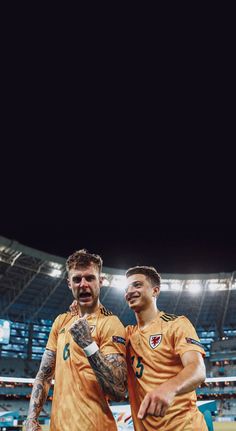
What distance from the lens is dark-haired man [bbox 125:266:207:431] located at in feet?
13.1

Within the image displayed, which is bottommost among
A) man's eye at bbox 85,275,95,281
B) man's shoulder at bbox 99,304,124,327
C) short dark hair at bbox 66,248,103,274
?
man's shoulder at bbox 99,304,124,327

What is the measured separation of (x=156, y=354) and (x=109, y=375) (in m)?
0.65

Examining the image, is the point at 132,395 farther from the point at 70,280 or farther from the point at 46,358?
the point at 70,280

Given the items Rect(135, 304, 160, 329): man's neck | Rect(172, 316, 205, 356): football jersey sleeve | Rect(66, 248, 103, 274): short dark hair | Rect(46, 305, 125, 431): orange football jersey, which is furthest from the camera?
Rect(135, 304, 160, 329): man's neck

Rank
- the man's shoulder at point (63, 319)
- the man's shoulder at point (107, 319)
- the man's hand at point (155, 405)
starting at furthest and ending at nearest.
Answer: the man's shoulder at point (63, 319)
the man's shoulder at point (107, 319)
the man's hand at point (155, 405)

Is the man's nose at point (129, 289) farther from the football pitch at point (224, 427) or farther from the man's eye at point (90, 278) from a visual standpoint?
the football pitch at point (224, 427)

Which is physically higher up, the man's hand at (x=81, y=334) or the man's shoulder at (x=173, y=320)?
the man's shoulder at (x=173, y=320)

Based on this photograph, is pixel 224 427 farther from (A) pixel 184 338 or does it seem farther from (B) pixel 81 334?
(B) pixel 81 334

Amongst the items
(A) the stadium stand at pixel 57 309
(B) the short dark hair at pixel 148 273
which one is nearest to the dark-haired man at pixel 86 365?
(B) the short dark hair at pixel 148 273

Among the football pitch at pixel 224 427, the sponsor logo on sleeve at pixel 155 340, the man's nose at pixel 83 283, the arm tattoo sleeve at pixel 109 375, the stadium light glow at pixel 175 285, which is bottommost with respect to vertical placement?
the arm tattoo sleeve at pixel 109 375

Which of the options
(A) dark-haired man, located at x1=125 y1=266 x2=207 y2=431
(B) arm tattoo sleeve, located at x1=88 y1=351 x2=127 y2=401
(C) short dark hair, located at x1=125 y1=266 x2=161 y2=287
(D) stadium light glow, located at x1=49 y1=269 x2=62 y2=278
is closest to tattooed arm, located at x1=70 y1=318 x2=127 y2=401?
(B) arm tattoo sleeve, located at x1=88 y1=351 x2=127 y2=401

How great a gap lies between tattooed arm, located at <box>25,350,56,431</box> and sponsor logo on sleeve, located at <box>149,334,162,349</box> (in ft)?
3.60

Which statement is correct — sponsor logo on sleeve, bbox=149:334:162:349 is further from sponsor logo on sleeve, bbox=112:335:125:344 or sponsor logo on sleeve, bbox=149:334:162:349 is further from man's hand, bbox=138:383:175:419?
man's hand, bbox=138:383:175:419

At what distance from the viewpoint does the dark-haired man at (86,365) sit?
149 inches
